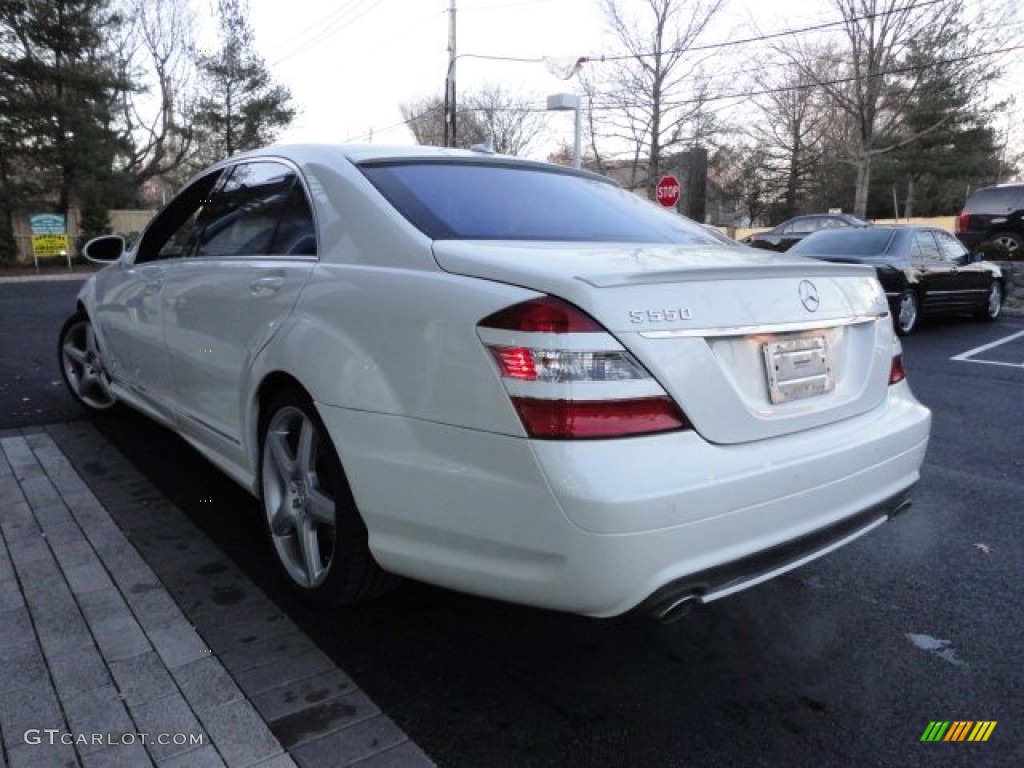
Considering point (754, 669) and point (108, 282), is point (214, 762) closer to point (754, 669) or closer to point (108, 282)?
point (754, 669)

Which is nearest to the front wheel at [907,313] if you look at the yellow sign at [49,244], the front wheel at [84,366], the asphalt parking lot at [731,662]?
the asphalt parking lot at [731,662]

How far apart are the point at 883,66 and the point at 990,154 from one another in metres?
18.2

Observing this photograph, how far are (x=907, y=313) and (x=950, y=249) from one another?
1665 mm

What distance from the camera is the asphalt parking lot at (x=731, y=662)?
6.54 feet

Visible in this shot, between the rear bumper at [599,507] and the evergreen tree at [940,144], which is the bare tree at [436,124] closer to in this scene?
the evergreen tree at [940,144]

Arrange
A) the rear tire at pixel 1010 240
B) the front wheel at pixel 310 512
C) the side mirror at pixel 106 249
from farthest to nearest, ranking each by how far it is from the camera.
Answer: the rear tire at pixel 1010 240 < the side mirror at pixel 106 249 < the front wheel at pixel 310 512

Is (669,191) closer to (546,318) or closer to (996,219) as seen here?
(996,219)

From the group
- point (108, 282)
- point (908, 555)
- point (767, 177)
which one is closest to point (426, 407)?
point (908, 555)

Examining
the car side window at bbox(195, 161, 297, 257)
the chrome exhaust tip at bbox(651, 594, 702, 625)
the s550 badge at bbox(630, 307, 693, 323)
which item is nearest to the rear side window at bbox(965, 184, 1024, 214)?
the car side window at bbox(195, 161, 297, 257)

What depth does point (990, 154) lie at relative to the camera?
40.2 metres

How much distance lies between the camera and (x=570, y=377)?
1753 mm

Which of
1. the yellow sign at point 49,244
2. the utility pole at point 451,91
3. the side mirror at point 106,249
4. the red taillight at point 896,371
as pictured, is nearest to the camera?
the red taillight at point 896,371

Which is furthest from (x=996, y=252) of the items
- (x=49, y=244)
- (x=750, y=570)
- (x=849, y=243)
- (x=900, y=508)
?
(x=49, y=244)

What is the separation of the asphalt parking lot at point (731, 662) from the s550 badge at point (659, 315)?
0.75 m
